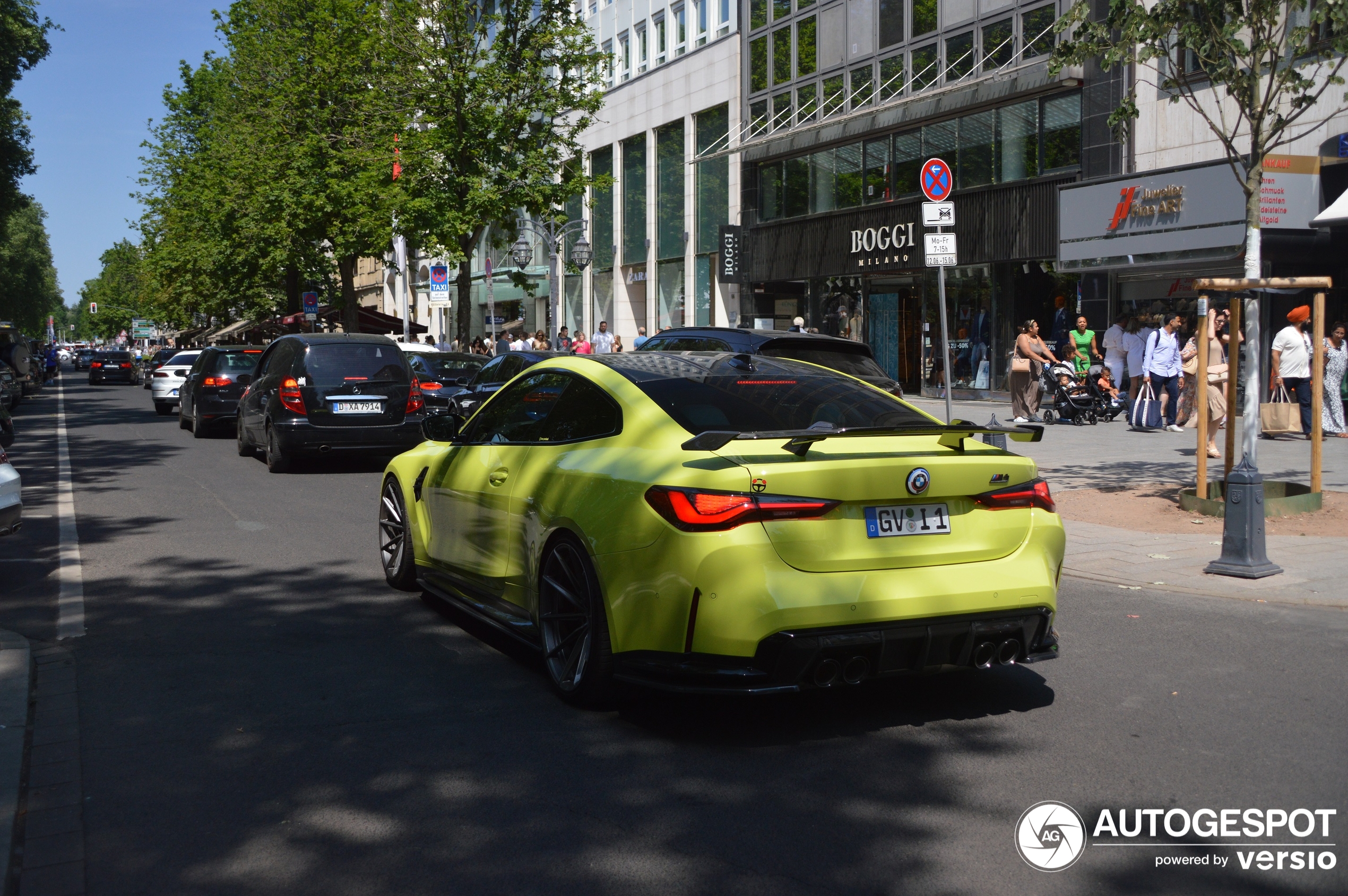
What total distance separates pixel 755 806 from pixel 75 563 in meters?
6.56

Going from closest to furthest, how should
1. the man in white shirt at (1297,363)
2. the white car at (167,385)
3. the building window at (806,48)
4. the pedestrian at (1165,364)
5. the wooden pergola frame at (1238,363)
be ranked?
1. the wooden pergola frame at (1238,363)
2. the man in white shirt at (1297,363)
3. the pedestrian at (1165,364)
4. the white car at (167,385)
5. the building window at (806,48)

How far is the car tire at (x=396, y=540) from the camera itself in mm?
7535

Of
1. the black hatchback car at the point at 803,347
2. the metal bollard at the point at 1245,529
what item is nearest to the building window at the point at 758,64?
the black hatchback car at the point at 803,347

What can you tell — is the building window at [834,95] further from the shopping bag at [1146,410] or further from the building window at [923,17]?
the shopping bag at [1146,410]

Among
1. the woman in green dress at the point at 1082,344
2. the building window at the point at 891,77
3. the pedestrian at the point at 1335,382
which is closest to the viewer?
the pedestrian at the point at 1335,382

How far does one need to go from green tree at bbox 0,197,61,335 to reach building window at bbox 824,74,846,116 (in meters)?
55.0

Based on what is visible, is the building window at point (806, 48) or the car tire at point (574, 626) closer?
the car tire at point (574, 626)

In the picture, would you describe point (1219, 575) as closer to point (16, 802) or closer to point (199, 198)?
point (16, 802)

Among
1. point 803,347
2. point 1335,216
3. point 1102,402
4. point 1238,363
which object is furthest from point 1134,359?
point 1238,363

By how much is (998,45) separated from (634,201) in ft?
60.7

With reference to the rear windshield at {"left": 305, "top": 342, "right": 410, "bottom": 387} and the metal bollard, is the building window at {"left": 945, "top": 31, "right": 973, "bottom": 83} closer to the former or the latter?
the rear windshield at {"left": 305, "top": 342, "right": 410, "bottom": 387}

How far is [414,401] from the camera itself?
1542cm

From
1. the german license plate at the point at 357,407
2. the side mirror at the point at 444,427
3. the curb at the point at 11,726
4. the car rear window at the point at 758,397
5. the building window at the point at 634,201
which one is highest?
the building window at the point at 634,201

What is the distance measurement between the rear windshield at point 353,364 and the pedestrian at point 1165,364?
11580 mm
